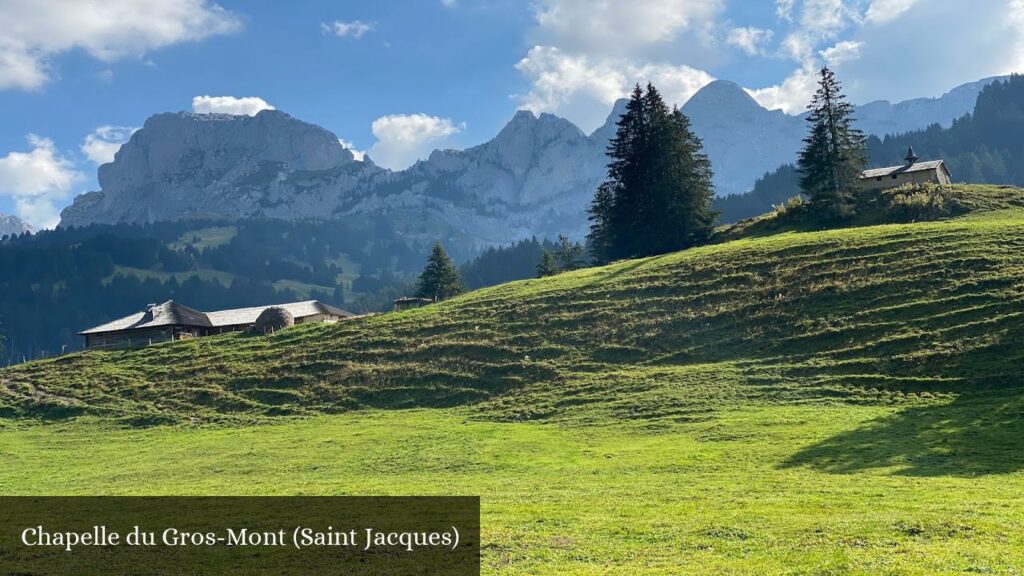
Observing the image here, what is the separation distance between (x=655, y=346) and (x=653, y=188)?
36369 millimetres

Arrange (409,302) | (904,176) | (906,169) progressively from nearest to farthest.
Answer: (904,176)
(906,169)
(409,302)

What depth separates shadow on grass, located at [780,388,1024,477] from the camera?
26.3m

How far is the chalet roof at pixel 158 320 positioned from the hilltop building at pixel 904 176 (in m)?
77.1

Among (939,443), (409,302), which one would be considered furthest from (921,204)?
(409,302)

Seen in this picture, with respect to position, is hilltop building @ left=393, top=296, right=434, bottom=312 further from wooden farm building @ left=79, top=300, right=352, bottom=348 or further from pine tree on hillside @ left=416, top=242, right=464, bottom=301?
pine tree on hillside @ left=416, top=242, right=464, bottom=301

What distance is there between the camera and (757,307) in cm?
5378

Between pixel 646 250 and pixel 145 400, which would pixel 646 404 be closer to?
pixel 145 400

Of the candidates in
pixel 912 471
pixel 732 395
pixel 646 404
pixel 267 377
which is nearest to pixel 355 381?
pixel 267 377

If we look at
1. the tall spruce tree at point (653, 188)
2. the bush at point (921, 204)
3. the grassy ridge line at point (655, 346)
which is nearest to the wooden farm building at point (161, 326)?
the grassy ridge line at point (655, 346)

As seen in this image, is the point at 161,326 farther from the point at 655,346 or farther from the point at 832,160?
the point at 832,160
